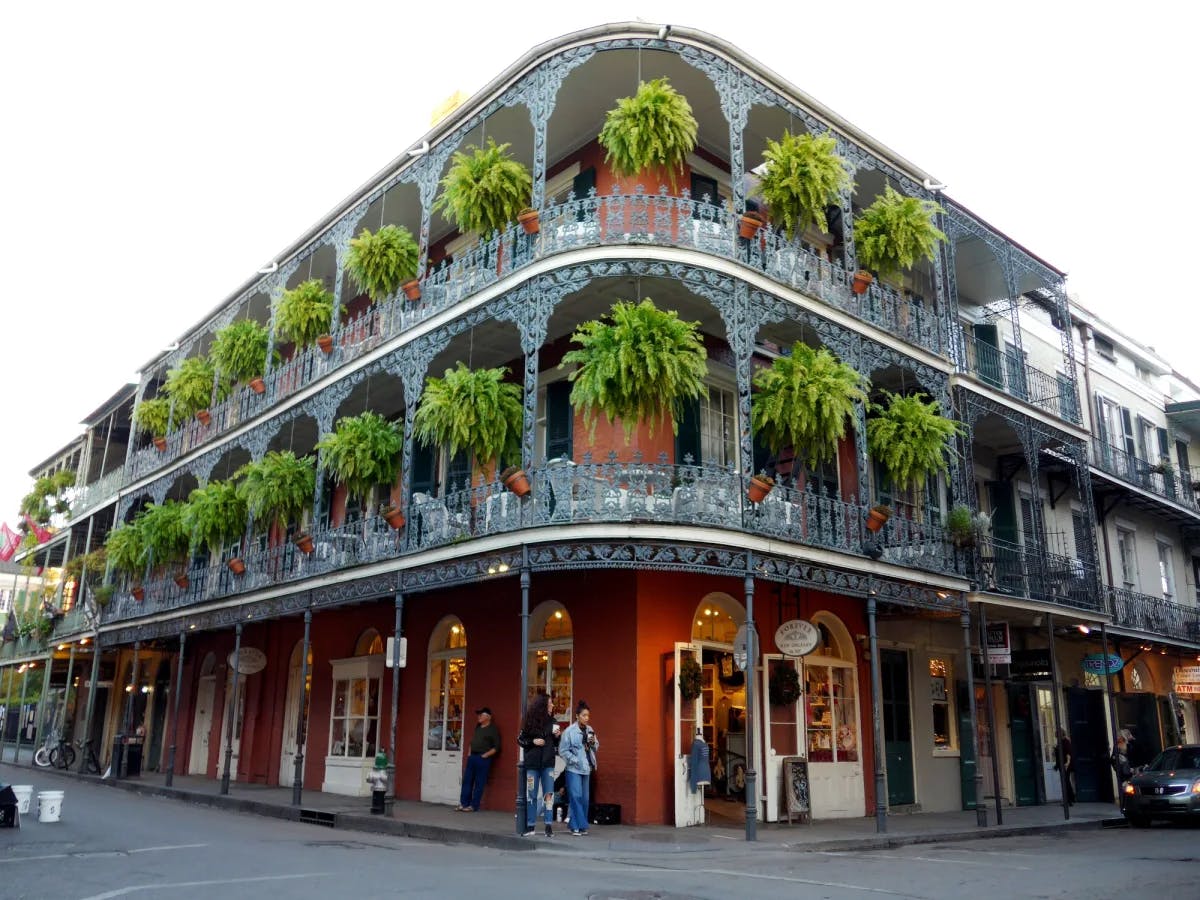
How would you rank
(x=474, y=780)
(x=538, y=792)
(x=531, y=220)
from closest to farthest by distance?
(x=538, y=792) < (x=531, y=220) < (x=474, y=780)

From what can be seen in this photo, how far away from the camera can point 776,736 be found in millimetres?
14227

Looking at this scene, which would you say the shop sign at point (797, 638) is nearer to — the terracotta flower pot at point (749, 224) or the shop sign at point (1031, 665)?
the terracotta flower pot at point (749, 224)

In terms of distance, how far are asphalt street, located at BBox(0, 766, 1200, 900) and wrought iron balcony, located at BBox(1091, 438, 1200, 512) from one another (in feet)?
38.0

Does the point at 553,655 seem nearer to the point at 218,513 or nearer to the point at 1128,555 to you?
the point at 218,513

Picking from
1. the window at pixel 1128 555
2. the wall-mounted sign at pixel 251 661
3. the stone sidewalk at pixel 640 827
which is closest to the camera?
the stone sidewalk at pixel 640 827

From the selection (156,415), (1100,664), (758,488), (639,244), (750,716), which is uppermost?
(156,415)

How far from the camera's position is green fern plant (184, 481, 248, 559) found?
19.4 m

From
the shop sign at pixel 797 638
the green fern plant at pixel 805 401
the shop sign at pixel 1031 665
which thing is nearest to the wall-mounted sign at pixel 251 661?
the shop sign at pixel 797 638

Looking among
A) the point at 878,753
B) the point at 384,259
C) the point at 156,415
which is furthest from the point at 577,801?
the point at 156,415

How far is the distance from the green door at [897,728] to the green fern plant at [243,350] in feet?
47.3

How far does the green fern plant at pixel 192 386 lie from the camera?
76.2 ft

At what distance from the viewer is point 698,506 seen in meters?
12.1

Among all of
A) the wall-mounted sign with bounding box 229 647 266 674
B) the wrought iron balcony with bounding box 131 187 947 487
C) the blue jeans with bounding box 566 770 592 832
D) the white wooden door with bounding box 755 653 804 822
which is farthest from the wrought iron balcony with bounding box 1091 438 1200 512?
the wall-mounted sign with bounding box 229 647 266 674

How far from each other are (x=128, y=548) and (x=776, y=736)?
54.1 feet
